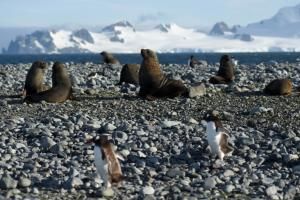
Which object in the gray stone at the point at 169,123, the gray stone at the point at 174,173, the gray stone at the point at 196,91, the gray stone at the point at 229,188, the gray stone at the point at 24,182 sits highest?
the gray stone at the point at 196,91

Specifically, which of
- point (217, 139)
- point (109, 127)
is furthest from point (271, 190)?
point (109, 127)

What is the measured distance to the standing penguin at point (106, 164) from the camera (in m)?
6.88

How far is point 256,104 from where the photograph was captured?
1345cm

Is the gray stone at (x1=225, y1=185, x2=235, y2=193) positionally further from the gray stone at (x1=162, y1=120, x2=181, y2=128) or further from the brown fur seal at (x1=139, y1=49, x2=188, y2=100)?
the brown fur seal at (x1=139, y1=49, x2=188, y2=100)

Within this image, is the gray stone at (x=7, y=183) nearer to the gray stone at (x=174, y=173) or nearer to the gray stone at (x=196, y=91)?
the gray stone at (x=174, y=173)

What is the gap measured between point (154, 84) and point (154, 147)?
19.5 ft

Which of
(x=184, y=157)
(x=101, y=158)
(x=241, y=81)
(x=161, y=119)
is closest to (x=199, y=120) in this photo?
(x=161, y=119)

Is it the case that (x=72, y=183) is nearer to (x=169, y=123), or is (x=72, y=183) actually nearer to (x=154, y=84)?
(x=169, y=123)

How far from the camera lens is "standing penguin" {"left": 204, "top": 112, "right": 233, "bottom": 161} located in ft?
27.0

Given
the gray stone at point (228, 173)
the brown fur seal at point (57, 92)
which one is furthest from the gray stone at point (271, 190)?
the brown fur seal at point (57, 92)

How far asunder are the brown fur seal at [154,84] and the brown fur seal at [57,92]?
1577 millimetres

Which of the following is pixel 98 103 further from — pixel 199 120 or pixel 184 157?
pixel 184 157

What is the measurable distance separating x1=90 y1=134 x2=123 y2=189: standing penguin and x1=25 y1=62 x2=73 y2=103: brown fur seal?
7.09m

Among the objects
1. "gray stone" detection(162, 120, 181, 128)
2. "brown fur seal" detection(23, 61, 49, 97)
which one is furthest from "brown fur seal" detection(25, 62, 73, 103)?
"gray stone" detection(162, 120, 181, 128)
